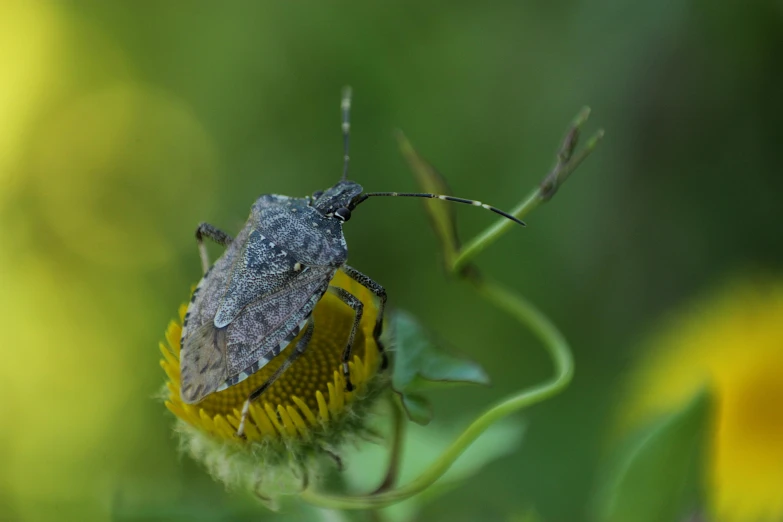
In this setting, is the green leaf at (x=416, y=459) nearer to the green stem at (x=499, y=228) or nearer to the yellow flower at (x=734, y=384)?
the yellow flower at (x=734, y=384)

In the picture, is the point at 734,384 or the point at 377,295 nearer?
the point at 377,295

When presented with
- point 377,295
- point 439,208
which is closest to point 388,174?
point 377,295

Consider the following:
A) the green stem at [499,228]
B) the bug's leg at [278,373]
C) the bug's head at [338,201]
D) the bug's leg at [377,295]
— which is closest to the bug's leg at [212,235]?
the bug's head at [338,201]

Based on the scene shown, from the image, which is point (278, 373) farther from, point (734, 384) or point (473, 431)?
point (734, 384)

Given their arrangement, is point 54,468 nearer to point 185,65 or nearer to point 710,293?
point 185,65

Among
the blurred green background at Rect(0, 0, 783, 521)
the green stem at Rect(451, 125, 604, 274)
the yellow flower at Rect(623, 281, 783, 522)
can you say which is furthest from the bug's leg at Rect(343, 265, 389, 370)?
the blurred green background at Rect(0, 0, 783, 521)

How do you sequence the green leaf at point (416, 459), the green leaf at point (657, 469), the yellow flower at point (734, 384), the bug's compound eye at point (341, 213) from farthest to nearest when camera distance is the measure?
A: the yellow flower at point (734, 384)
the green leaf at point (416, 459)
the bug's compound eye at point (341, 213)
the green leaf at point (657, 469)

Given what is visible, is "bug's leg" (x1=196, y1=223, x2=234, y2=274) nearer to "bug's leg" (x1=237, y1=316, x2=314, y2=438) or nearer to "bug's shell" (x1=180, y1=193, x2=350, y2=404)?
"bug's shell" (x1=180, y1=193, x2=350, y2=404)
